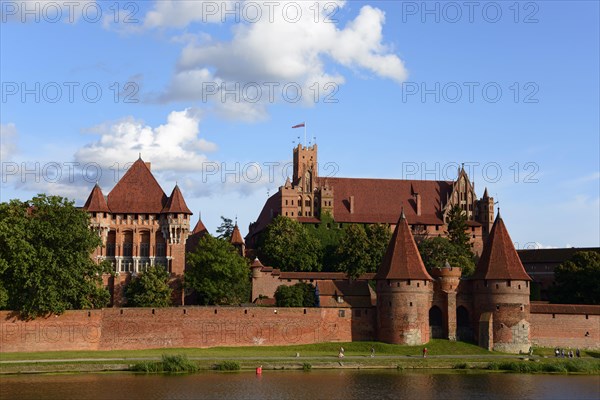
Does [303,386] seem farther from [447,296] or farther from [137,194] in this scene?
[137,194]

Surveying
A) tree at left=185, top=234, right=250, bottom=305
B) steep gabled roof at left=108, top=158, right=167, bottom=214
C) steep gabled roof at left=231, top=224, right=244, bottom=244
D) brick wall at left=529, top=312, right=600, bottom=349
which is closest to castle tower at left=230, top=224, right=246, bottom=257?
steep gabled roof at left=231, top=224, right=244, bottom=244

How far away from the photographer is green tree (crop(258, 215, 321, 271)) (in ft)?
277

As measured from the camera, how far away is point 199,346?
6206 cm

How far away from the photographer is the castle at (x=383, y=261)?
64.1 metres

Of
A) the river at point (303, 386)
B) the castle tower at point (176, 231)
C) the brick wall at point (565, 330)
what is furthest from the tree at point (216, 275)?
the brick wall at point (565, 330)

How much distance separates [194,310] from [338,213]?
3593cm

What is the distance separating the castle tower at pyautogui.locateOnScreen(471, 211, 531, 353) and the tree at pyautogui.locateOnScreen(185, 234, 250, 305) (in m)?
18.6

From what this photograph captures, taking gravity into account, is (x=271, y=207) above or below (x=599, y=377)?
above

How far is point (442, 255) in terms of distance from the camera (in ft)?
265

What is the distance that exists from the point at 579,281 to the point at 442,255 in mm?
12395

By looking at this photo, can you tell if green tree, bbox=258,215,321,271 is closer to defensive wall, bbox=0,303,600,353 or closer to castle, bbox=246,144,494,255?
castle, bbox=246,144,494,255

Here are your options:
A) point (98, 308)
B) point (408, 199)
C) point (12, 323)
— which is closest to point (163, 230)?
point (98, 308)

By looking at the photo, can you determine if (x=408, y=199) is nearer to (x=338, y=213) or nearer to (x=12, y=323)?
(x=338, y=213)

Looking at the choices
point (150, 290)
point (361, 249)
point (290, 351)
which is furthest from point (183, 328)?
point (361, 249)
